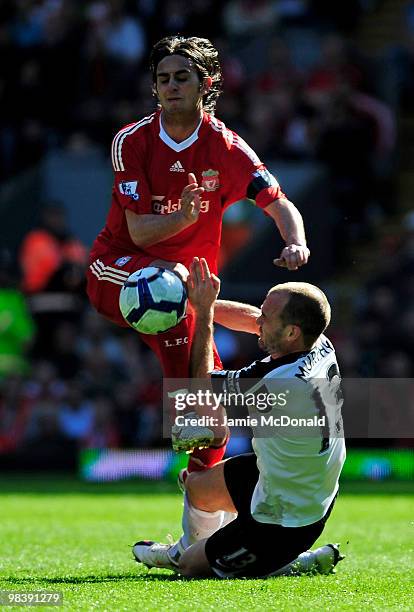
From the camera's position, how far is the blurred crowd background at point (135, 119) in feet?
48.9

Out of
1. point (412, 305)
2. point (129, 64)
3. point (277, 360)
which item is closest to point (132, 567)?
point (277, 360)

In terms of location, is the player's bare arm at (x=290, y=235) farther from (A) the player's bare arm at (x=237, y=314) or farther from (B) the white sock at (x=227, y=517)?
(B) the white sock at (x=227, y=517)

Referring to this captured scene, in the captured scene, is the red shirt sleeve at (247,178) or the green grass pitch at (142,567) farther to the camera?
the red shirt sleeve at (247,178)

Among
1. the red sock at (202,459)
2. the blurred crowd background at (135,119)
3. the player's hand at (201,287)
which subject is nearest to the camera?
the player's hand at (201,287)

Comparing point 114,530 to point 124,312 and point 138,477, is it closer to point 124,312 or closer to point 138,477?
point 124,312

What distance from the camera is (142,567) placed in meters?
7.31

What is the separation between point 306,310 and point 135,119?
10.5m

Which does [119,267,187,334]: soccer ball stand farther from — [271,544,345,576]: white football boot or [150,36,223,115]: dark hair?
[271,544,345,576]: white football boot

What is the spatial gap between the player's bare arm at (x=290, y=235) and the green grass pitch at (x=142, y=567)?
1.62 m

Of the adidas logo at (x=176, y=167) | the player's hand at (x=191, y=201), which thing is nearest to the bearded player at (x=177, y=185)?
the adidas logo at (x=176, y=167)

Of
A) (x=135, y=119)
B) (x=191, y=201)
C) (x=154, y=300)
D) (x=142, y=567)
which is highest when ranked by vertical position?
(x=135, y=119)

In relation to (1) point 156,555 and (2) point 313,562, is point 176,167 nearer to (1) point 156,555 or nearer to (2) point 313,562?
(1) point 156,555

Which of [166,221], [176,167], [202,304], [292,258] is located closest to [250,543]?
[202,304]

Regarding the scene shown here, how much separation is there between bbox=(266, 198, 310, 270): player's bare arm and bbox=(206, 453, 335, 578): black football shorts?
1.10 meters
